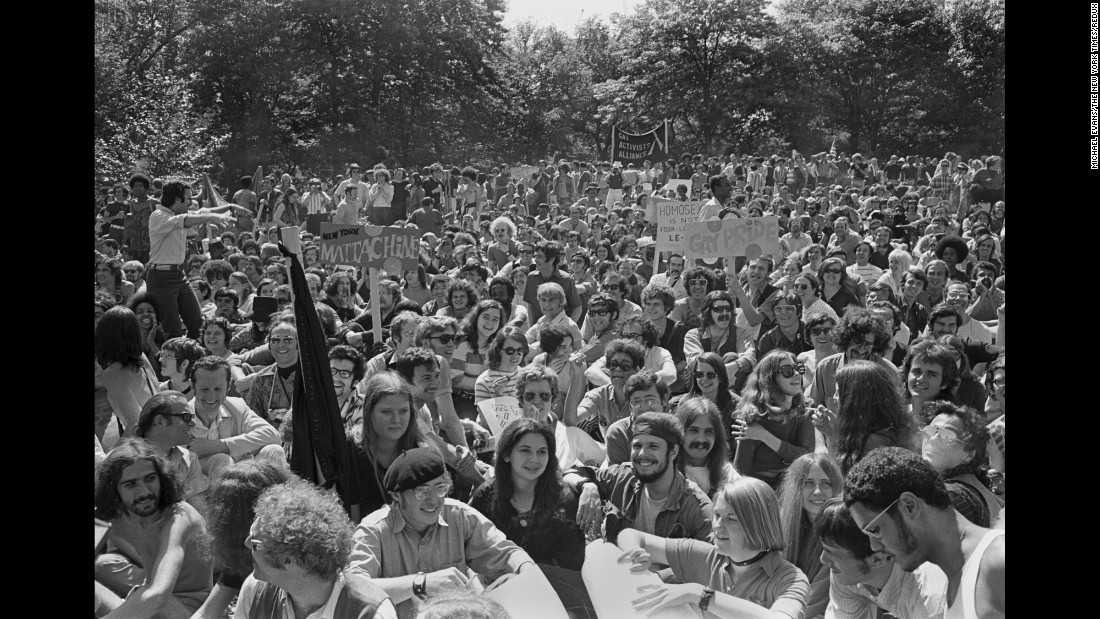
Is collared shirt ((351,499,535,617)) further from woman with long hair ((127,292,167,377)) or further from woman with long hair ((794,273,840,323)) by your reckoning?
woman with long hair ((127,292,167,377))

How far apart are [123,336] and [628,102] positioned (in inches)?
1263

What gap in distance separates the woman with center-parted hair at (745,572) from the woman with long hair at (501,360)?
250 centimetres

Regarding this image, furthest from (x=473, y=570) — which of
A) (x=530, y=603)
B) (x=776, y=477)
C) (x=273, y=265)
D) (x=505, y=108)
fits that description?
(x=505, y=108)

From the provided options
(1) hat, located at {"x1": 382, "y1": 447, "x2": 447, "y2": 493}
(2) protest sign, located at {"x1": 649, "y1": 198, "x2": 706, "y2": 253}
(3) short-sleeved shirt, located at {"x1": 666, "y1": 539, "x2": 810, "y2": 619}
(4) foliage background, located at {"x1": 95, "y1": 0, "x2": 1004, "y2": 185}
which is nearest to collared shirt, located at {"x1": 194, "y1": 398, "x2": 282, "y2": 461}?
(1) hat, located at {"x1": 382, "y1": 447, "x2": 447, "y2": 493}

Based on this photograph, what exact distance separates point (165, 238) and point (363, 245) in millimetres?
1968

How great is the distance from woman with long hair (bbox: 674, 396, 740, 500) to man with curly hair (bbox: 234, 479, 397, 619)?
167 cm

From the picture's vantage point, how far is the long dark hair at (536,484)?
4.48 meters

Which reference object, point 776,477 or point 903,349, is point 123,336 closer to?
point 776,477

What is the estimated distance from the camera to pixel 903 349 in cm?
714

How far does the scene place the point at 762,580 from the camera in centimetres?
399

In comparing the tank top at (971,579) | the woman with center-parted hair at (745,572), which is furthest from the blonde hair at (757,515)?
the tank top at (971,579)

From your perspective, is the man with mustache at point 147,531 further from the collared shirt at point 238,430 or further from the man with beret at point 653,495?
the man with beret at point 653,495

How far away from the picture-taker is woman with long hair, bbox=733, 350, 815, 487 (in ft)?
17.3

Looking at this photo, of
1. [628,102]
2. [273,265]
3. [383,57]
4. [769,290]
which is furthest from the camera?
[628,102]
